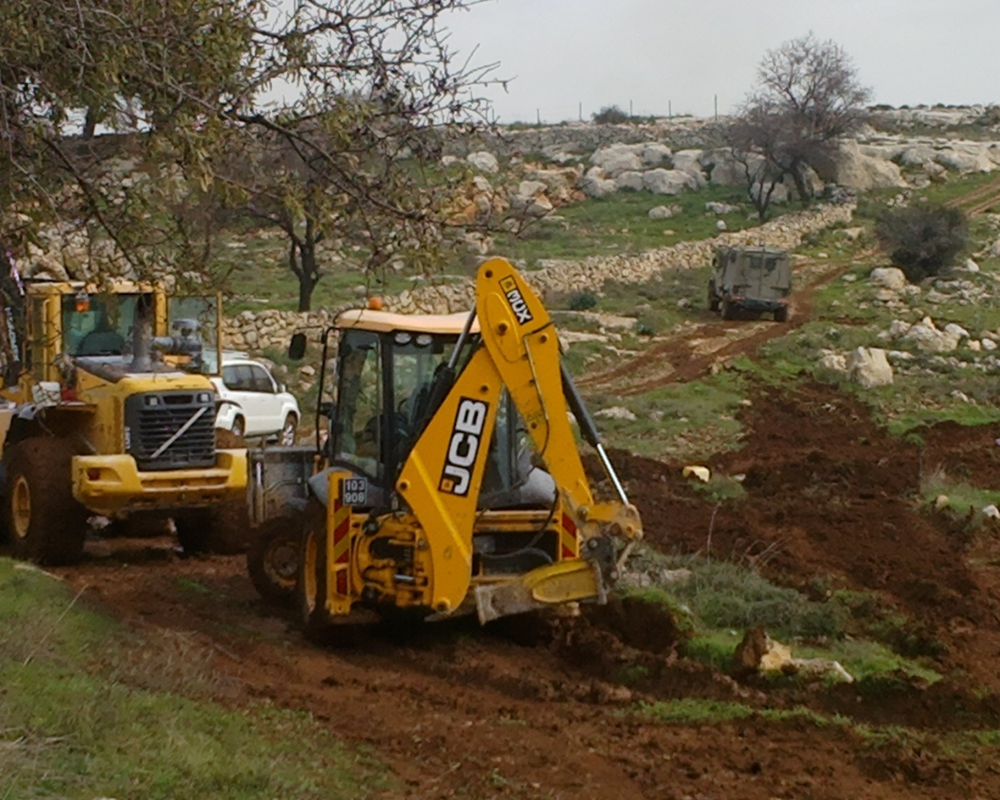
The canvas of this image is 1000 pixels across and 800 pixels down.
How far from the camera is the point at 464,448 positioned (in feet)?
32.2

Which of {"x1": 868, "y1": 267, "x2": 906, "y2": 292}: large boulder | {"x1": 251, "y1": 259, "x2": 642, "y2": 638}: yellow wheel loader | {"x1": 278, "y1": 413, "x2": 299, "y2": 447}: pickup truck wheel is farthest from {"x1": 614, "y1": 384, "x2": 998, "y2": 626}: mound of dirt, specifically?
{"x1": 868, "y1": 267, "x2": 906, "y2": 292}: large boulder

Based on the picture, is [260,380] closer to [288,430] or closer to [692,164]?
[288,430]

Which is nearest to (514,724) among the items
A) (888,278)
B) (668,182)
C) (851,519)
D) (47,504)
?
(47,504)

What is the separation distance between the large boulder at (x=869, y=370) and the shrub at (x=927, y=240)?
667 inches

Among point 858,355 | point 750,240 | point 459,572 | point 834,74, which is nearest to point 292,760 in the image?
point 459,572

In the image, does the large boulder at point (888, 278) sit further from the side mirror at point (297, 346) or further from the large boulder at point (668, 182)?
the side mirror at point (297, 346)

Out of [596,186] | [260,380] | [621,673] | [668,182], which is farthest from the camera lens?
[596,186]

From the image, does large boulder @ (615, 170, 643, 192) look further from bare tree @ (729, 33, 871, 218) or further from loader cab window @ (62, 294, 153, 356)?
loader cab window @ (62, 294, 153, 356)

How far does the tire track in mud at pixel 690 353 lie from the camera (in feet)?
98.0

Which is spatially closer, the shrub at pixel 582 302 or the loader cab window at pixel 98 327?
the loader cab window at pixel 98 327

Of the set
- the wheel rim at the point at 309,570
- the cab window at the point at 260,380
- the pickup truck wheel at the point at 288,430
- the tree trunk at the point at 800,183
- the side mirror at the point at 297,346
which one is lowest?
the pickup truck wheel at the point at 288,430

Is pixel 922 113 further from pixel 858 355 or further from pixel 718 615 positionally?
pixel 718 615

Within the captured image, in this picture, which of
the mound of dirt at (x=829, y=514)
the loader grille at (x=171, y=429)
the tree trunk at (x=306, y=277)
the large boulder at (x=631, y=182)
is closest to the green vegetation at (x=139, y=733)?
the loader grille at (x=171, y=429)

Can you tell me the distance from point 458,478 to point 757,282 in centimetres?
3107
